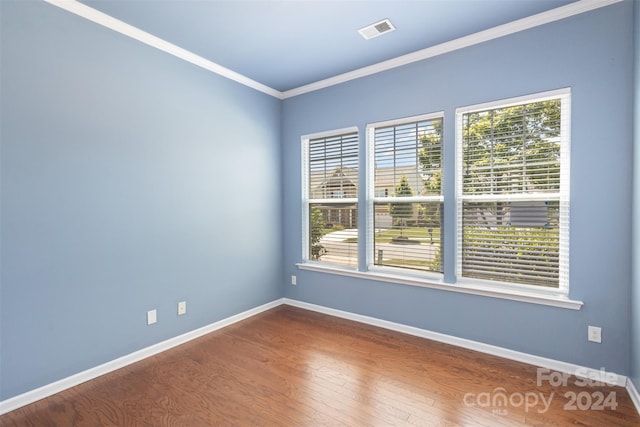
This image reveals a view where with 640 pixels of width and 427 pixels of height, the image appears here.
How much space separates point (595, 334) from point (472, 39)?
2.60 metres

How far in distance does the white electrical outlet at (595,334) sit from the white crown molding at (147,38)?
3.99 metres

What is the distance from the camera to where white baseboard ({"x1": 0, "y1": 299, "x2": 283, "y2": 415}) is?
83.6 inches

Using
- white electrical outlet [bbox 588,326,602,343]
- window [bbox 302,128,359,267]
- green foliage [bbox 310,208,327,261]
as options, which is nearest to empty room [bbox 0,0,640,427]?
white electrical outlet [bbox 588,326,602,343]

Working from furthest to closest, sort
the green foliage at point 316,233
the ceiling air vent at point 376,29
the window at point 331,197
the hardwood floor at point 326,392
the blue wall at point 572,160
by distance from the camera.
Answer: the green foliage at point 316,233
the window at point 331,197
the ceiling air vent at point 376,29
the blue wall at point 572,160
the hardwood floor at point 326,392

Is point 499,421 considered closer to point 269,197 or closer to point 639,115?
point 639,115

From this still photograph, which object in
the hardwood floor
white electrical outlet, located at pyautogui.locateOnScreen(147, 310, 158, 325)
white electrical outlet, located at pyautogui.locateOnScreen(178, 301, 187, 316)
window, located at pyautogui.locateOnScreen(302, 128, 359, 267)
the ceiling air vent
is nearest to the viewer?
the hardwood floor

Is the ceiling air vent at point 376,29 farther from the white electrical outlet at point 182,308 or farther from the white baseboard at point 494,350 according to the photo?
the white electrical outlet at point 182,308

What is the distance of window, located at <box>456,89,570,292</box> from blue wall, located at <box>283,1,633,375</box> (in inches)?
3.3

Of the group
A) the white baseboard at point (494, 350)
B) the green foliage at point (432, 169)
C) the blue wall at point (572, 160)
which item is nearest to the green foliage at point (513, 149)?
the blue wall at point (572, 160)

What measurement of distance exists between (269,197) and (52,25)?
8.18 ft

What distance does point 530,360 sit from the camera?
8.68 feet

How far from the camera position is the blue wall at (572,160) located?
2.31m

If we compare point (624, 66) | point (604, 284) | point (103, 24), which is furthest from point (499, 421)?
point (103, 24)

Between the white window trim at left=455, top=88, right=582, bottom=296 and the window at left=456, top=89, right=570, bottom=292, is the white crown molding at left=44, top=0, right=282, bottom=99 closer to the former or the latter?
the window at left=456, top=89, right=570, bottom=292
